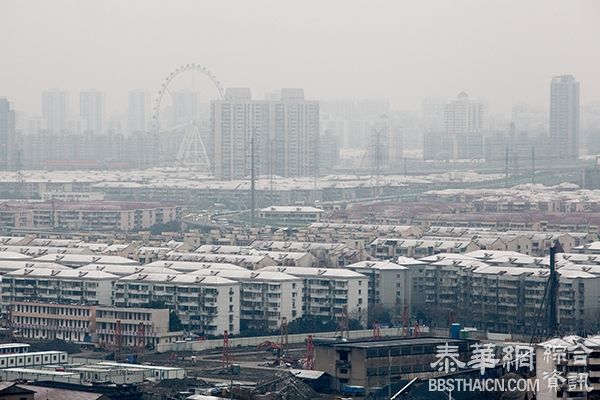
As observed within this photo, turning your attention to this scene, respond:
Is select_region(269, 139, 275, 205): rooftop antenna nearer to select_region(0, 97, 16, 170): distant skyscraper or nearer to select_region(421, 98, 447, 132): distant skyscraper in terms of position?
select_region(0, 97, 16, 170): distant skyscraper

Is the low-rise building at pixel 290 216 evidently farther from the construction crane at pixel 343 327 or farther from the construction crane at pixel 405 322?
the construction crane at pixel 343 327

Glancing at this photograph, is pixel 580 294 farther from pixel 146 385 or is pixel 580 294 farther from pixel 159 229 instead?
pixel 159 229

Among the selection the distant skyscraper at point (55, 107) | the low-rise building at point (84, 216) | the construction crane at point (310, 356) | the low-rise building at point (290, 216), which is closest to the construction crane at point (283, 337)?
the construction crane at point (310, 356)

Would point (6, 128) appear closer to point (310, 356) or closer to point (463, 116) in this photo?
point (463, 116)

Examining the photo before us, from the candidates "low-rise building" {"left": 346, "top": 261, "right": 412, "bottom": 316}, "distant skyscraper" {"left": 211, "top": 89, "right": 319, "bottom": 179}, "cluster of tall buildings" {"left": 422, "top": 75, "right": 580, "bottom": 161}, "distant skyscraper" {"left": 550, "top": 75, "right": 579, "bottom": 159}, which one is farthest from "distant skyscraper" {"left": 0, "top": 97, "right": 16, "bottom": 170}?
"low-rise building" {"left": 346, "top": 261, "right": 412, "bottom": 316}

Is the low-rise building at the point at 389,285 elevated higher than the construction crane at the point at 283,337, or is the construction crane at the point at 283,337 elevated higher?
the low-rise building at the point at 389,285

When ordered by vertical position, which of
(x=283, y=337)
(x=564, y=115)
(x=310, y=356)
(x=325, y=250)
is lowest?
(x=283, y=337)

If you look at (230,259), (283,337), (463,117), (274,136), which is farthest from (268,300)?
(463,117)
